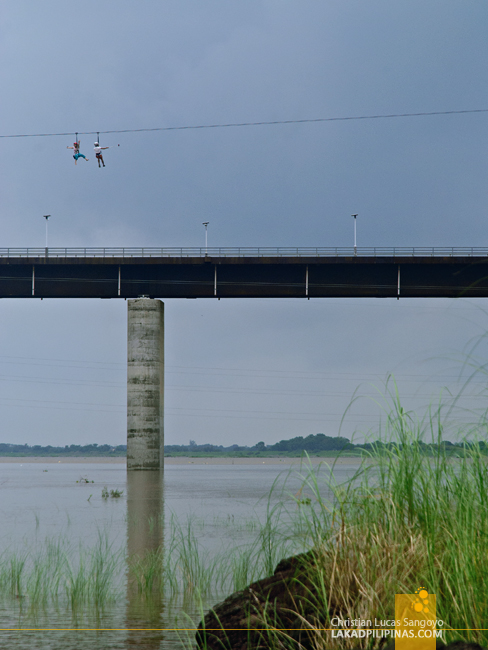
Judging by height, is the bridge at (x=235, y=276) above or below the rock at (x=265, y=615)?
above

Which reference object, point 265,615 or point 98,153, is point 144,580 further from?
point 98,153

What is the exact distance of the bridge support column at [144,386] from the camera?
181ft

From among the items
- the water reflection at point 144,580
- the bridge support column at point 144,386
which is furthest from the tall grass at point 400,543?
the bridge support column at point 144,386

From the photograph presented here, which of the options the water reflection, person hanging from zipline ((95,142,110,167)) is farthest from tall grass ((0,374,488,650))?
person hanging from zipline ((95,142,110,167))

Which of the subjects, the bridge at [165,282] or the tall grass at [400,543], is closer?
the tall grass at [400,543]

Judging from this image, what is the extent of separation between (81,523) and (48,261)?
141ft

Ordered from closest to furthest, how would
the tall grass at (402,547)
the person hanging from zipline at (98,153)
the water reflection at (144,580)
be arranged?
the tall grass at (402,547)
the water reflection at (144,580)
the person hanging from zipline at (98,153)

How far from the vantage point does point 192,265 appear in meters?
59.3

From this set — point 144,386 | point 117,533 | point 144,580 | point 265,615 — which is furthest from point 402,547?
point 144,386

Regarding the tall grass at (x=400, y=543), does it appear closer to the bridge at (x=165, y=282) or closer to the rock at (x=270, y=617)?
the rock at (x=270, y=617)

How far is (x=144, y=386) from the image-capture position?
5550cm

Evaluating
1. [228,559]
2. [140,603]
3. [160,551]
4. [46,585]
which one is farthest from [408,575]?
[160,551]

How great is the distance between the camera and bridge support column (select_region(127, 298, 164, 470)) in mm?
55094

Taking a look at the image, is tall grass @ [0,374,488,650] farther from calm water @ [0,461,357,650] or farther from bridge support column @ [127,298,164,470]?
bridge support column @ [127,298,164,470]
